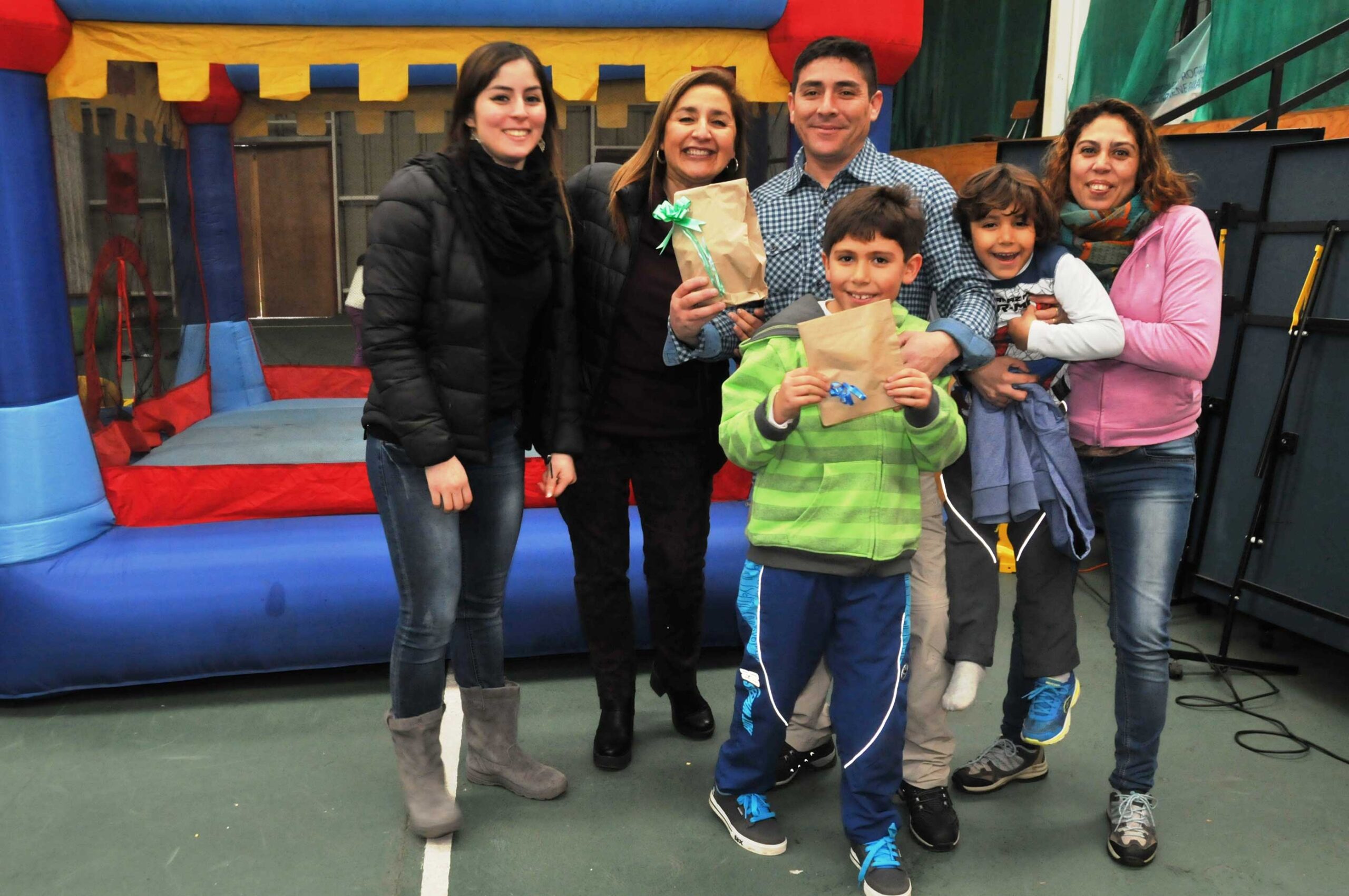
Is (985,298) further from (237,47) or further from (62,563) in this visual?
(62,563)

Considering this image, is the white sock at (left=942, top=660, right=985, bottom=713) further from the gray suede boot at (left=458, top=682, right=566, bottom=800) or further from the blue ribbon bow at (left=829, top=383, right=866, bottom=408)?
the gray suede boot at (left=458, top=682, right=566, bottom=800)

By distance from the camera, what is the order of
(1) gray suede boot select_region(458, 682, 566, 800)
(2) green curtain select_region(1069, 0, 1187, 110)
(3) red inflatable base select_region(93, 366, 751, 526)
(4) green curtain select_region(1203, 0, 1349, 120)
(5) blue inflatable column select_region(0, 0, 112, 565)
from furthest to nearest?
1. (2) green curtain select_region(1069, 0, 1187, 110)
2. (4) green curtain select_region(1203, 0, 1349, 120)
3. (3) red inflatable base select_region(93, 366, 751, 526)
4. (5) blue inflatable column select_region(0, 0, 112, 565)
5. (1) gray suede boot select_region(458, 682, 566, 800)

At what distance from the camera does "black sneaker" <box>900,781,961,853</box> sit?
2.49 metres

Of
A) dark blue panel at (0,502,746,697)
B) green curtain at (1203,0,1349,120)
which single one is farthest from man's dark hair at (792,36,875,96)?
green curtain at (1203,0,1349,120)

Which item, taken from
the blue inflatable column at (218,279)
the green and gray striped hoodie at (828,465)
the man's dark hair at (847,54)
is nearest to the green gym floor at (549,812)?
the green and gray striped hoodie at (828,465)

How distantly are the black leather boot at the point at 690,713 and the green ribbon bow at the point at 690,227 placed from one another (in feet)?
4.56

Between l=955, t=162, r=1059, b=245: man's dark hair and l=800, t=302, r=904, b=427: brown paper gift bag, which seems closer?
l=800, t=302, r=904, b=427: brown paper gift bag

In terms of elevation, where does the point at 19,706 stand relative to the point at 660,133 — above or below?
below

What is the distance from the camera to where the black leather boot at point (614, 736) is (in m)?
2.90

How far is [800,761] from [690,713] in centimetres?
42

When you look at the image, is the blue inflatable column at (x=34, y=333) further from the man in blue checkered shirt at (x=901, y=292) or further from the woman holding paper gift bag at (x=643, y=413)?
the man in blue checkered shirt at (x=901, y=292)

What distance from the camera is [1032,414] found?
2334mm

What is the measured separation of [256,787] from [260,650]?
2.14ft

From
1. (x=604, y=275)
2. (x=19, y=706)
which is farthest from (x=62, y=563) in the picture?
(x=604, y=275)
